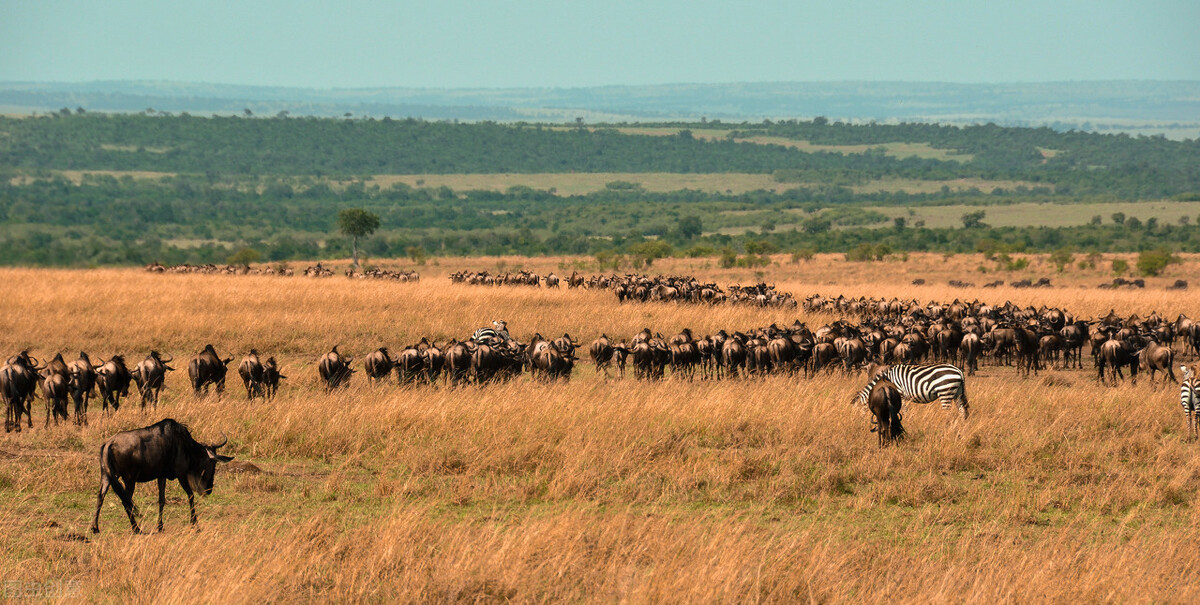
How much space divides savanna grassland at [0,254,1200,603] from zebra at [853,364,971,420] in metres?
0.28

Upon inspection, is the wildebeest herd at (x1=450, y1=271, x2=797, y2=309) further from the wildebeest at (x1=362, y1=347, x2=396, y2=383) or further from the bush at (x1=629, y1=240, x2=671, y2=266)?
the bush at (x1=629, y1=240, x2=671, y2=266)

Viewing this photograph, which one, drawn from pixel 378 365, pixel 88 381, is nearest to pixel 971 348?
pixel 378 365

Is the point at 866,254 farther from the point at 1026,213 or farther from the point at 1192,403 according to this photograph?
the point at 1026,213

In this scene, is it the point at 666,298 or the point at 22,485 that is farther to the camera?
the point at 666,298

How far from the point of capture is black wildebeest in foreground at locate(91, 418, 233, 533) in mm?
8656

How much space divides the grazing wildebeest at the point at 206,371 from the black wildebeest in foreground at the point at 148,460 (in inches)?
277

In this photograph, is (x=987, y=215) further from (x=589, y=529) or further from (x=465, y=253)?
(x=589, y=529)

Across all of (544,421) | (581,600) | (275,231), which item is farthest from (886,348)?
(275,231)

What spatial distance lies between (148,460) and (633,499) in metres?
4.39

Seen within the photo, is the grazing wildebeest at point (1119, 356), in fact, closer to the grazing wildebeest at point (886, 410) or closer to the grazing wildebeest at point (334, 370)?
the grazing wildebeest at point (886, 410)

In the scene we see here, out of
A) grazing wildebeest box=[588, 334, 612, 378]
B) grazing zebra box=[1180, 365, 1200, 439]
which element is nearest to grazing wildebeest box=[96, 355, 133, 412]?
grazing wildebeest box=[588, 334, 612, 378]

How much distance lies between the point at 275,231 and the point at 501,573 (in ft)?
417

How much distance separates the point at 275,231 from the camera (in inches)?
5084

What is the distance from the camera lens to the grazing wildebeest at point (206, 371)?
15977 mm
